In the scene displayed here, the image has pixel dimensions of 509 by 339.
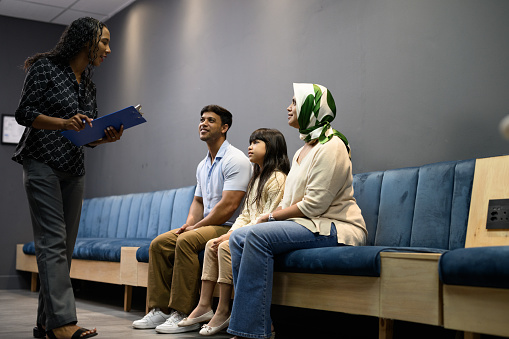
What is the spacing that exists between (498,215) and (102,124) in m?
1.74

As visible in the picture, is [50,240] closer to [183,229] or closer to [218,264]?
[218,264]

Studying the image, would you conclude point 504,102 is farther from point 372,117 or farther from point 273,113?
point 273,113

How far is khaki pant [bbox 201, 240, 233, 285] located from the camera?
2.93 m

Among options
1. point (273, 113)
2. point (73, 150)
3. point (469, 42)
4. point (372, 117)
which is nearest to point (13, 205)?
point (273, 113)

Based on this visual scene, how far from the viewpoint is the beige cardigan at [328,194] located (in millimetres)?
2656

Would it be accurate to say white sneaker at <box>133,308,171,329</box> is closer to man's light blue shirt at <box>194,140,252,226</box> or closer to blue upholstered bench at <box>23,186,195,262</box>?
man's light blue shirt at <box>194,140,252,226</box>

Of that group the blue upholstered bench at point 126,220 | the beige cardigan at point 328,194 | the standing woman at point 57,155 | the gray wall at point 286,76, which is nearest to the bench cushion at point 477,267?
the beige cardigan at point 328,194

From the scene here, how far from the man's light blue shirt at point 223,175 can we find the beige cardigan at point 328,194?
0.77 meters

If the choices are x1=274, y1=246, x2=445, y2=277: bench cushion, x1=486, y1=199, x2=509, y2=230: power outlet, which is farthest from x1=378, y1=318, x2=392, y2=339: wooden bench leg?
x1=486, y1=199, x2=509, y2=230: power outlet

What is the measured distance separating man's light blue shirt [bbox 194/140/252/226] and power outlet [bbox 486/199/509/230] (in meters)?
1.53

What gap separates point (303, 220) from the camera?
2.67m

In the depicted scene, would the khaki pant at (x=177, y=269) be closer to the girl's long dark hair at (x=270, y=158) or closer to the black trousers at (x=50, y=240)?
the girl's long dark hair at (x=270, y=158)

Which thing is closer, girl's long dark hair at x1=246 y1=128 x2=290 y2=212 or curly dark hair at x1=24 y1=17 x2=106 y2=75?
curly dark hair at x1=24 y1=17 x2=106 y2=75

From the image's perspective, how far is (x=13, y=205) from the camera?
6438mm
